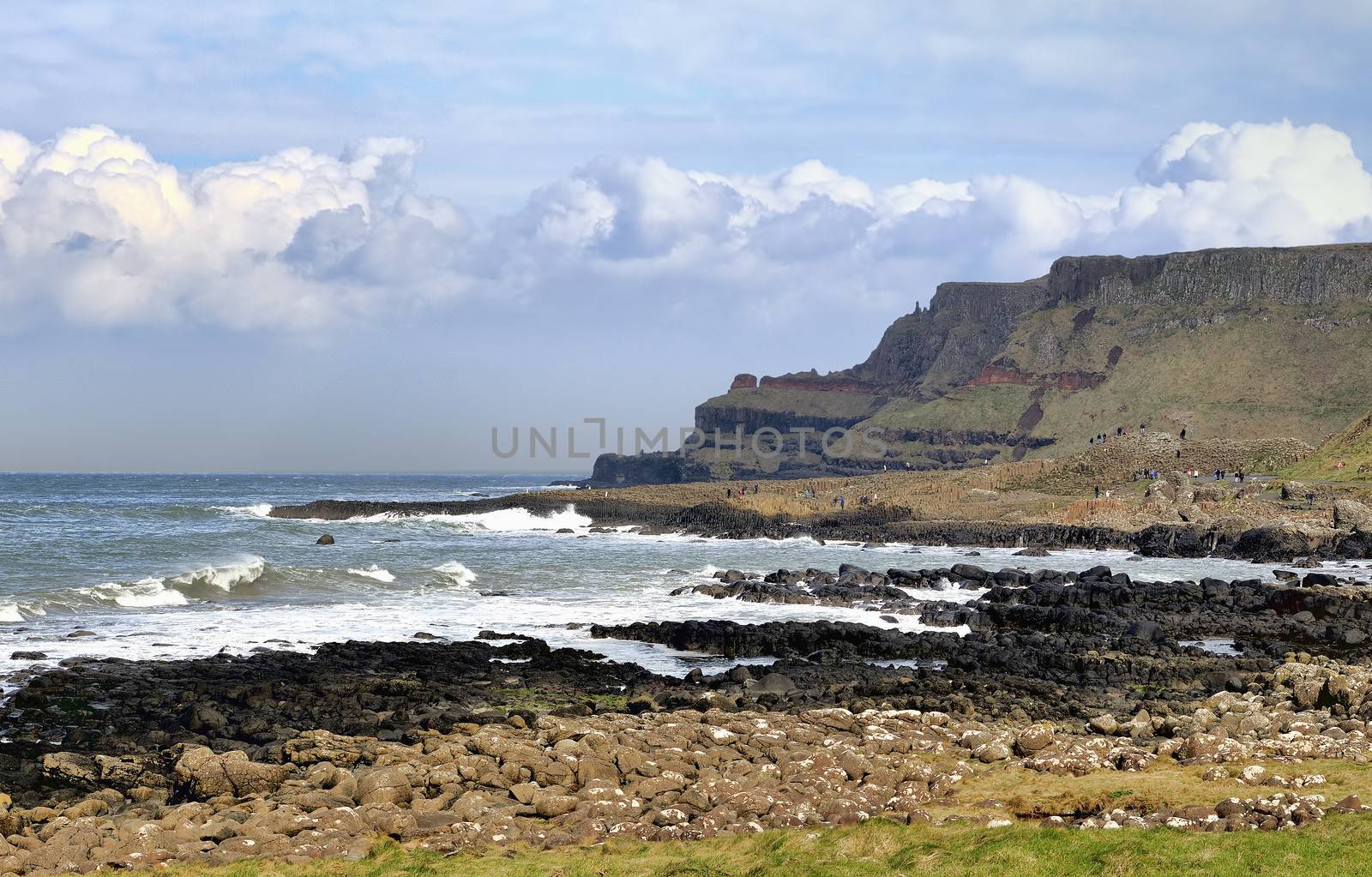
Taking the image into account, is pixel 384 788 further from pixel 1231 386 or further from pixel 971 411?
pixel 971 411

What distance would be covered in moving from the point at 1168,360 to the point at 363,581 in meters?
128

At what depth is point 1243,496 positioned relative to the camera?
61219mm

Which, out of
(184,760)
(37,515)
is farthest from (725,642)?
(37,515)

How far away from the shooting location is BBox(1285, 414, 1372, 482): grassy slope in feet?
212

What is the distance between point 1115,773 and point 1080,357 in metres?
154

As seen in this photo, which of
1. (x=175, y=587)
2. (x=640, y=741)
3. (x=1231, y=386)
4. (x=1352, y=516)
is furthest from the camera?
(x=1231, y=386)

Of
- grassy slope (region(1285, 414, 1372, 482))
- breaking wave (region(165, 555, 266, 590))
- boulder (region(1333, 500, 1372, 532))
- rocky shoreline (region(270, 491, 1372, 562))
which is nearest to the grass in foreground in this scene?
breaking wave (region(165, 555, 266, 590))

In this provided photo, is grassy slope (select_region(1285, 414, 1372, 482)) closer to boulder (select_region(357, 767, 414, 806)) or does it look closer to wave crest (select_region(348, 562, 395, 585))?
wave crest (select_region(348, 562, 395, 585))

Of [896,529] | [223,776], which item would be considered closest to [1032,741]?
[223,776]

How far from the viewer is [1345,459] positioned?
225 ft

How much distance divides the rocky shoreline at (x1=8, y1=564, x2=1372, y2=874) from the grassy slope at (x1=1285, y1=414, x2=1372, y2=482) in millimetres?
45492

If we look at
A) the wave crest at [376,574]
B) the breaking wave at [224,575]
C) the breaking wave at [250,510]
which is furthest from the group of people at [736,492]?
the breaking wave at [224,575]

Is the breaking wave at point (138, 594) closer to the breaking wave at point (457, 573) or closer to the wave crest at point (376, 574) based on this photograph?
the wave crest at point (376, 574)

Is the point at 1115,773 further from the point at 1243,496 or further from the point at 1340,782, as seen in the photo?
the point at 1243,496
